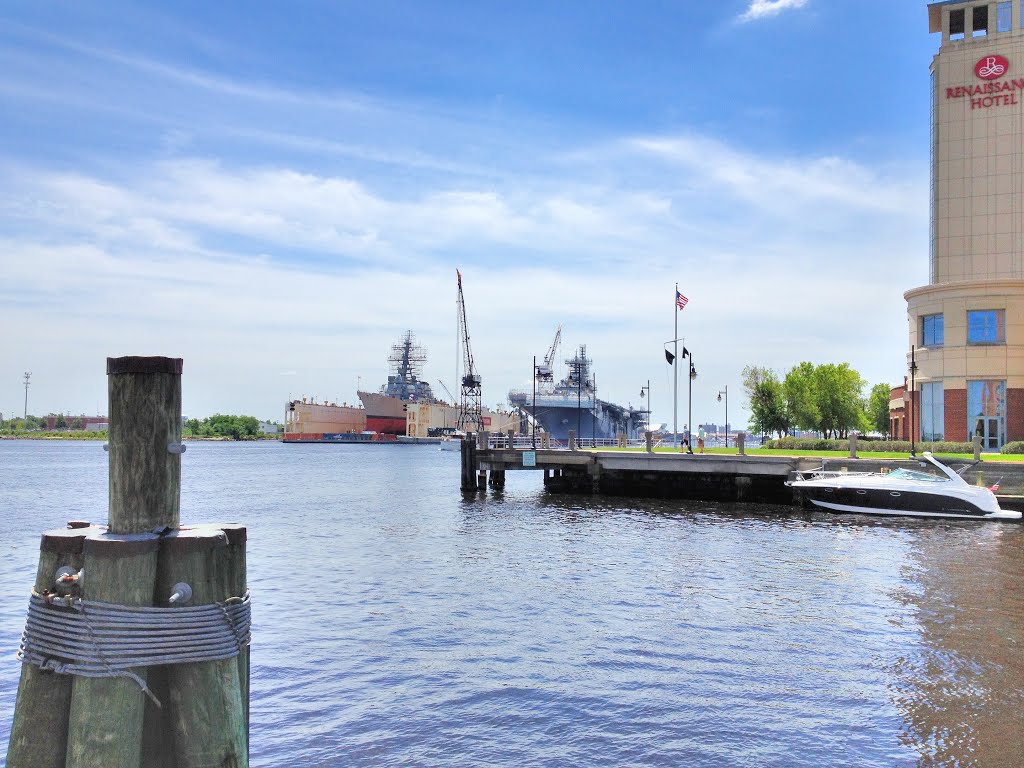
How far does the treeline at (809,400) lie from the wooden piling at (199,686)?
80.0 m

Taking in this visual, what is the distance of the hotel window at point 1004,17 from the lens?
200 feet

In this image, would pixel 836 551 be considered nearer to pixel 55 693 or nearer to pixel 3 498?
pixel 55 693

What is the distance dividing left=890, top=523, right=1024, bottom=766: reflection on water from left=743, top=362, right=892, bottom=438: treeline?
5794 cm

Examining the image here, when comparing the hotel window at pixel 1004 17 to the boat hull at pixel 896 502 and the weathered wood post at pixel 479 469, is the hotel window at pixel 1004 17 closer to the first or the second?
the boat hull at pixel 896 502

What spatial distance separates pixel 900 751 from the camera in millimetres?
9695

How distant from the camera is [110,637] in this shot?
4617mm

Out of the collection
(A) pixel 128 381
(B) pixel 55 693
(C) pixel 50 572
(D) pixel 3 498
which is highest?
(A) pixel 128 381

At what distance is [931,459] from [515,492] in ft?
80.2

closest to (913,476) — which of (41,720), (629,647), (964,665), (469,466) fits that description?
(469,466)

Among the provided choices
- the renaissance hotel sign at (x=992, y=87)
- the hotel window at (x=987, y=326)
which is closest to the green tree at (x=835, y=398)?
the hotel window at (x=987, y=326)

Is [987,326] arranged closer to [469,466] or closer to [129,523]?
[469,466]

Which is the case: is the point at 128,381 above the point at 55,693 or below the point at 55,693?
above

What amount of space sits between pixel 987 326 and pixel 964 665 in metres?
50.0

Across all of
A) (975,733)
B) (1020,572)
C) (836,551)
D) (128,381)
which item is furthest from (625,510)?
(128,381)
